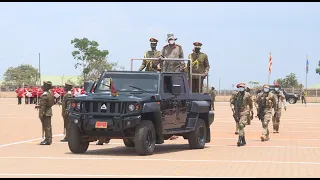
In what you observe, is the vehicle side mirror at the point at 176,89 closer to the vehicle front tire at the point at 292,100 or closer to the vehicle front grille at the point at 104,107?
the vehicle front grille at the point at 104,107

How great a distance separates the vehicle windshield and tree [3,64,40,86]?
118m

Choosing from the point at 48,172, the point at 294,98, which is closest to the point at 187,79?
the point at 48,172

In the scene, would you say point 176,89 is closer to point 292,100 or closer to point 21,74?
point 292,100

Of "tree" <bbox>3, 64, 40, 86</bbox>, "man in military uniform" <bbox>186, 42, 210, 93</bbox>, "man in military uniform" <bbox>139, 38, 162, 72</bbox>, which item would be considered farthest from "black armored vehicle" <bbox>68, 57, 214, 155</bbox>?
"tree" <bbox>3, 64, 40, 86</bbox>

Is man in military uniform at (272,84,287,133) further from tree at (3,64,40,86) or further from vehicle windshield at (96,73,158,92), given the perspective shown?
tree at (3,64,40,86)

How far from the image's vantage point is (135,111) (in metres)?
16.8

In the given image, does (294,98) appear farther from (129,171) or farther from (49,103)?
(129,171)

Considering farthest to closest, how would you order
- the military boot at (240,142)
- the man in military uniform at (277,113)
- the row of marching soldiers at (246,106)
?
the man in military uniform at (277,113) → the row of marching soldiers at (246,106) → the military boot at (240,142)

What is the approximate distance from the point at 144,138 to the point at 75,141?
1.67 m

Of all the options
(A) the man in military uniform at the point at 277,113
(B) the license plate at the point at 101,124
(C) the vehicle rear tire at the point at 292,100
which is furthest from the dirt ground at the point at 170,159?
(C) the vehicle rear tire at the point at 292,100

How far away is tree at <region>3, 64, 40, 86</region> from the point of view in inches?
5394

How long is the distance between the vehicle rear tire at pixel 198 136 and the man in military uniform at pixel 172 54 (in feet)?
6.65

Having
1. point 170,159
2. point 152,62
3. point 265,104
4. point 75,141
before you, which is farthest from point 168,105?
point 265,104

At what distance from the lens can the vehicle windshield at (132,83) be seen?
18.1 m
